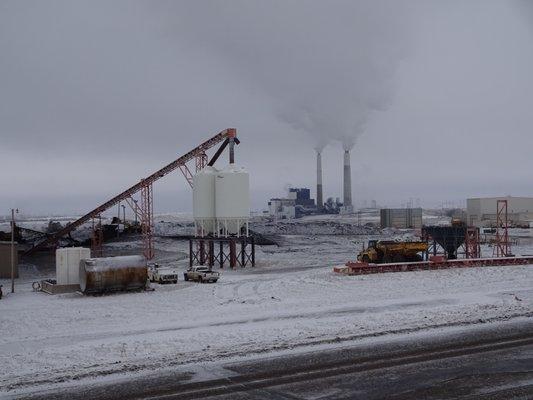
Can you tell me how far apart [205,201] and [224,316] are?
26454 mm

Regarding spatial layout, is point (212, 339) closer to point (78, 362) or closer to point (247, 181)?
point (78, 362)

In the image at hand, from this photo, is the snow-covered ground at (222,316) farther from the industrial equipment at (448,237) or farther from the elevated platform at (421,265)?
the industrial equipment at (448,237)

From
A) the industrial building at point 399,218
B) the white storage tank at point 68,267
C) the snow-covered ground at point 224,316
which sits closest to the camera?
the snow-covered ground at point 224,316

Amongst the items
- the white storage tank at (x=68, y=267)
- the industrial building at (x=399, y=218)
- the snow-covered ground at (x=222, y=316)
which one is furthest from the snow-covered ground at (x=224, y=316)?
the industrial building at (x=399, y=218)

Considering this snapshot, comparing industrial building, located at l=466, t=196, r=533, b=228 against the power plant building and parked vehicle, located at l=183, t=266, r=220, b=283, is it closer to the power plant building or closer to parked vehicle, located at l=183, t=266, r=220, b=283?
the power plant building

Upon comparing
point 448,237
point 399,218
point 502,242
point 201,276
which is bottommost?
point 201,276

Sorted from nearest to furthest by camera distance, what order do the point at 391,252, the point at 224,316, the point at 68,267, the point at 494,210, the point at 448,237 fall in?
1. the point at 224,316
2. the point at 68,267
3. the point at 391,252
4. the point at 448,237
5. the point at 494,210

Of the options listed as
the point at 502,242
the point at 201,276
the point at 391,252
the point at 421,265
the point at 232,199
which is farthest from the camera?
the point at 502,242

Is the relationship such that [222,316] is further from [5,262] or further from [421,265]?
[5,262]

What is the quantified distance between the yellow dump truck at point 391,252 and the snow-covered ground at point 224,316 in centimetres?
488

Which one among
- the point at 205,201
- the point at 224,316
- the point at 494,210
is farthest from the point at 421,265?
the point at 494,210

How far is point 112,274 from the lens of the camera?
95.8 feet

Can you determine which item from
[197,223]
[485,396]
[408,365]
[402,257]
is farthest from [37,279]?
[485,396]

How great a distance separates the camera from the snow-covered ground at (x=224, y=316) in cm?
1516
